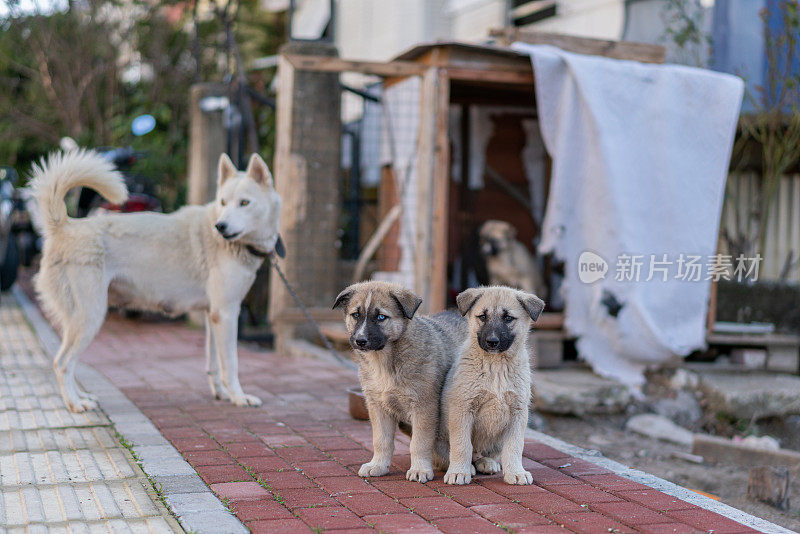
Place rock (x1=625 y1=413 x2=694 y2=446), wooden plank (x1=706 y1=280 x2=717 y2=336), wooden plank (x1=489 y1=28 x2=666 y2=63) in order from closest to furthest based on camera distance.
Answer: rock (x1=625 y1=413 x2=694 y2=446)
wooden plank (x1=706 y1=280 x2=717 y2=336)
wooden plank (x1=489 y1=28 x2=666 y2=63)

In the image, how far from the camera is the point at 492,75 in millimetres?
7855

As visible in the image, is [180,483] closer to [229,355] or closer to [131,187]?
[229,355]

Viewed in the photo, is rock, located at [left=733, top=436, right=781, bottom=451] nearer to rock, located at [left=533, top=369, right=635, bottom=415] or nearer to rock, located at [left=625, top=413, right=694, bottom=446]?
rock, located at [left=625, top=413, right=694, bottom=446]

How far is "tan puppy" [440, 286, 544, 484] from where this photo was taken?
3.99 metres

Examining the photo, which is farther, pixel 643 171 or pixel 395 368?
pixel 643 171

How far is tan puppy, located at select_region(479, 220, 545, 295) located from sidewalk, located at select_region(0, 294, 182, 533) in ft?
16.1

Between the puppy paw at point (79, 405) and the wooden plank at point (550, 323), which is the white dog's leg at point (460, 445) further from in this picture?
the wooden plank at point (550, 323)

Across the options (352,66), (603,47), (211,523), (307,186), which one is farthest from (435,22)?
(211,523)

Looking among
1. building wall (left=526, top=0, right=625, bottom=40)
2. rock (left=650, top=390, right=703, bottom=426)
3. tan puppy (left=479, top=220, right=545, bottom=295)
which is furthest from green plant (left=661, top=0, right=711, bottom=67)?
rock (left=650, top=390, right=703, bottom=426)

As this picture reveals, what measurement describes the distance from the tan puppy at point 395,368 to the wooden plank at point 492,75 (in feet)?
13.4

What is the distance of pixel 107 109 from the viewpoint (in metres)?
17.6

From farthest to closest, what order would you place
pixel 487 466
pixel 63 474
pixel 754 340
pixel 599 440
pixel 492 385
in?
pixel 754 340 → pixel 599 440 → pixel 487 466 → pixel 63 474 → pixel 492 385

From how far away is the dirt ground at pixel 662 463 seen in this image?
5207 mm

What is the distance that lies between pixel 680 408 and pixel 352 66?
4.29 meters
